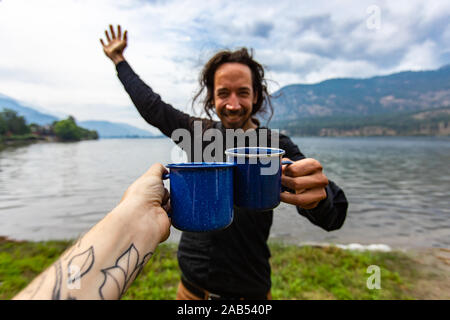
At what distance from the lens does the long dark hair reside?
8.85ft

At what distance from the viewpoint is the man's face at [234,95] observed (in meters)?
2.44

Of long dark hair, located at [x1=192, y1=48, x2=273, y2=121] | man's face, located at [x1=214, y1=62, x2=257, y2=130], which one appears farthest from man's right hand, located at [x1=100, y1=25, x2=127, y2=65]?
man's face, located at [x1=214, y1=62, x2=257, y2=130]

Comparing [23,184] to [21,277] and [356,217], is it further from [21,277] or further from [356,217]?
[356,217]

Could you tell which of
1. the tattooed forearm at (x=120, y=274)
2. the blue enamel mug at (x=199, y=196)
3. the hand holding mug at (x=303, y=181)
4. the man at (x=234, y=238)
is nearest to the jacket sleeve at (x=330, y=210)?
the man at (x=234, y=238)

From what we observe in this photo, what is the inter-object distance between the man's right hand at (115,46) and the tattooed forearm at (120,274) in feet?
9.74

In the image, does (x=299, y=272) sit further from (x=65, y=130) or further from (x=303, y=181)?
(x=65, y=130)

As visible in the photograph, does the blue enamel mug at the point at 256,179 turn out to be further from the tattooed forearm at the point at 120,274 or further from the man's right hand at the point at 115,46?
the man's right hand at the point at 115,46

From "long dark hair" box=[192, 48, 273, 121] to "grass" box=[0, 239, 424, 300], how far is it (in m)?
3.68

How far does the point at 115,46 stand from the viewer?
3.06m

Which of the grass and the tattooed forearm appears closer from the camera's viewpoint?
the tattooed forearm

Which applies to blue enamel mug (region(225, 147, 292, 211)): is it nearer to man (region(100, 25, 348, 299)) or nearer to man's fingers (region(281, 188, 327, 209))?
man's fingers (region(281, 188, 327, 209))

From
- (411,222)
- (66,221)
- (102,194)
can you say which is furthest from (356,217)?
(102,194)

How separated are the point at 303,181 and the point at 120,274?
49.7 inches
